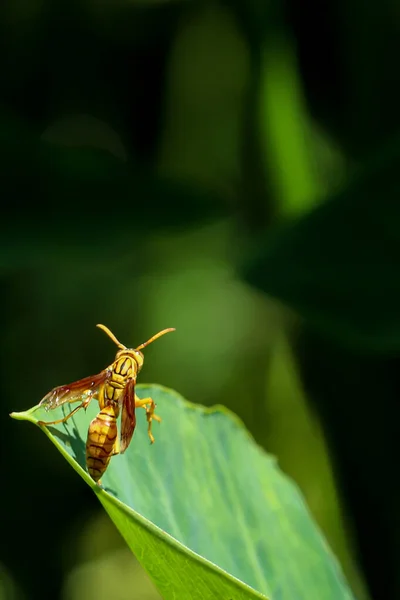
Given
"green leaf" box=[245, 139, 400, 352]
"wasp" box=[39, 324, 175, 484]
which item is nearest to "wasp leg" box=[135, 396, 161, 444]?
"wasp" box=[39, 324, 175, 484]

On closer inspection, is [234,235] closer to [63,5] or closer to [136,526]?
[63,5]

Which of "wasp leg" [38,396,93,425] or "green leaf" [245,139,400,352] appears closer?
"wasp leg" [38,396,93,425]

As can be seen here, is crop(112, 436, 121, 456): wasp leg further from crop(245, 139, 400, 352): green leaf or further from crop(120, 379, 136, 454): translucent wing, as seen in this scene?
crop(245, 139, 400, 352): green leaf

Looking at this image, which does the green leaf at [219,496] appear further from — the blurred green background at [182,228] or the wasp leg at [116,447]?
the blurred green background at [182,228]

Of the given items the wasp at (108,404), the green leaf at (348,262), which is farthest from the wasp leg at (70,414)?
the green leaf at (348,262)

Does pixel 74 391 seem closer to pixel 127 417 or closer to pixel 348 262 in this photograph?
pixel 127 417

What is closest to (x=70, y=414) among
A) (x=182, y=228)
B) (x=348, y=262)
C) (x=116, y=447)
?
(x=116, y=447)

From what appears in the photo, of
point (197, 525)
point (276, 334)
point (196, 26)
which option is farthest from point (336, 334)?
point (196, 26)
